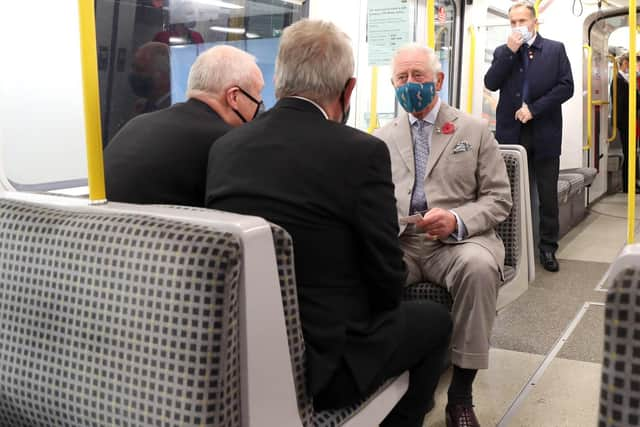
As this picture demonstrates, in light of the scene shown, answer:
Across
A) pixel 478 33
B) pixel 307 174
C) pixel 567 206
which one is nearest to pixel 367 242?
pixel 307 174

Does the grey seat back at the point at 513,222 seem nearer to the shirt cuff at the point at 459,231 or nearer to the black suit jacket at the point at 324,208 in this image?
the shirt cuff at the point at 459,231

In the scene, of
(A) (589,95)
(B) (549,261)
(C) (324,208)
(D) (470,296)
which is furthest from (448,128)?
(A) (589,95)

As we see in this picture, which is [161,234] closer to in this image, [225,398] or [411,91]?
[225,398]

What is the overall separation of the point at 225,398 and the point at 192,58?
2.36m

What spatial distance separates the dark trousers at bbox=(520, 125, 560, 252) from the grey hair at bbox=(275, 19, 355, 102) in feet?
11.5

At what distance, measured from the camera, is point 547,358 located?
3.09m

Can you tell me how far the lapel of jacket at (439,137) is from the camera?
8.32 feet

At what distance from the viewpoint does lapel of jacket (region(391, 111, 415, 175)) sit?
260 centimetres

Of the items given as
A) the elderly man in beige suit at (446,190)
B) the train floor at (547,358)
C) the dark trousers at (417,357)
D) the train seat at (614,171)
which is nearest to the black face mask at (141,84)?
the elderly man in beige suit at (446,190)

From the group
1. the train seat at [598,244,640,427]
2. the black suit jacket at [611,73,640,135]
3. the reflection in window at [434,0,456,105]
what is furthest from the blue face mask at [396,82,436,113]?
the black suit jacket at [611,73,640,135]

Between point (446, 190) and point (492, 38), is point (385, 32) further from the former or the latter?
point (492, 38)

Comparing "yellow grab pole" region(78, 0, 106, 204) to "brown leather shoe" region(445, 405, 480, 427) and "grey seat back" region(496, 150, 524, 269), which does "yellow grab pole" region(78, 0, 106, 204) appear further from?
"grey seat back" region(496, 150, 524, 269)

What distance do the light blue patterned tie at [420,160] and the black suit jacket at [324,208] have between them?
41.4 inches

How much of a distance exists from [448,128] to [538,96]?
2436 mm
